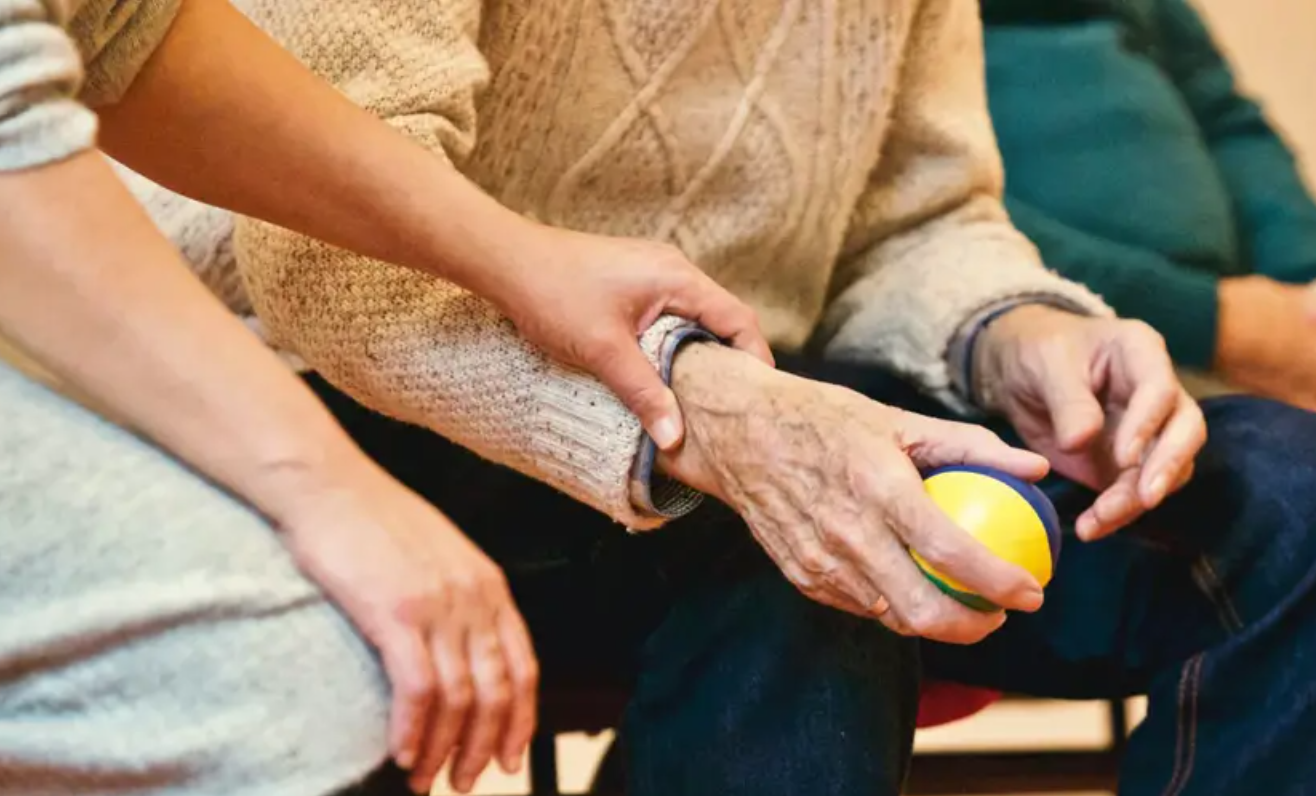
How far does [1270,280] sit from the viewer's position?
1259 mm

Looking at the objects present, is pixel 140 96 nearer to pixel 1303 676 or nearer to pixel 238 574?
pixel 238 574

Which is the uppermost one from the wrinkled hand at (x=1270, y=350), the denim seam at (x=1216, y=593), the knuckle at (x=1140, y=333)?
the knuckle at (x=1140, y=333)

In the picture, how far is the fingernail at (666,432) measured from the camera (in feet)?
2.14

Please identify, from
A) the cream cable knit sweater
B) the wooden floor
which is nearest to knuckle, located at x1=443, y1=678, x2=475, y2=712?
the cream cable knit sweater

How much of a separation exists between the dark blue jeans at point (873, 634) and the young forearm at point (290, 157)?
0.19 m

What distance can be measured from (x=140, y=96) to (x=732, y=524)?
1.30 feet

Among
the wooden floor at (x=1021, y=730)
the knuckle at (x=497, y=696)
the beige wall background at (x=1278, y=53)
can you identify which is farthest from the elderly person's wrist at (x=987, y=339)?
the beige wall background at (x=1278, y=53)

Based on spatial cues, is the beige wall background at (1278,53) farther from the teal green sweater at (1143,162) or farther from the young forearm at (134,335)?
the young forearm at (134,335)

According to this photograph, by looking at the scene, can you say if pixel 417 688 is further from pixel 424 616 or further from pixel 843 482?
pixel 843 482

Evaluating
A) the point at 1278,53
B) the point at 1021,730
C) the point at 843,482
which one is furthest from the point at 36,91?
the point at 1278,53

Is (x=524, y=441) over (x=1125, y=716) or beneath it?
over

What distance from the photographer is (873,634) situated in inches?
28.2

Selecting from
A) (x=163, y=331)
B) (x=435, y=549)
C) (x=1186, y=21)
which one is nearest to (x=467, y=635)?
(x=435, y=549)

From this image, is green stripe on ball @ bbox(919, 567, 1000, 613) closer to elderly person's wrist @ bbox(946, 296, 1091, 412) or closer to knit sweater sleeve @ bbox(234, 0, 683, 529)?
knit sweater sleeve @ bbox(234, 0, 683, 529)
